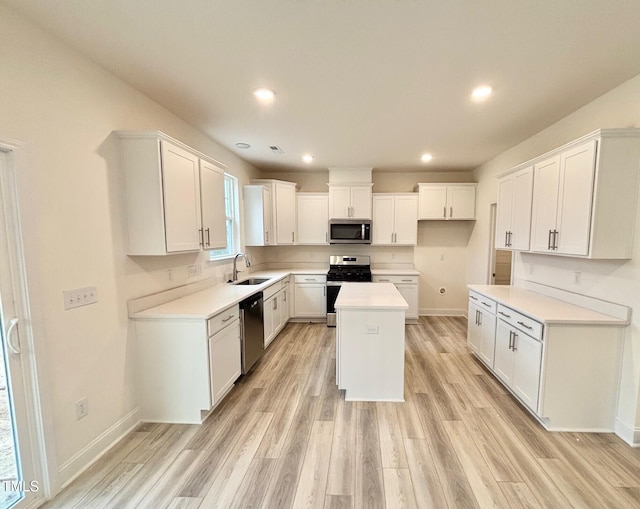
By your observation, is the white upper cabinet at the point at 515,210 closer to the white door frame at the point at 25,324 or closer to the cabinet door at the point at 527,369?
the cabinet door at the point at 527,369

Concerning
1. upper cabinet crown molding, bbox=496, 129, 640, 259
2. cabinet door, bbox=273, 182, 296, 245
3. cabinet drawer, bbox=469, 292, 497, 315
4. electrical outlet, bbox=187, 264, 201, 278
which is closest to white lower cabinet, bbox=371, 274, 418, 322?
cabinet drawer, bbox=469, 292, 497, 315

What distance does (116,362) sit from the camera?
2.07 metres

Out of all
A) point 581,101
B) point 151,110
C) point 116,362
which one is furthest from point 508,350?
point 151,110

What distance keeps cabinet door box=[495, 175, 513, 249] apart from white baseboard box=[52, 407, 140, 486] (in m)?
4.14

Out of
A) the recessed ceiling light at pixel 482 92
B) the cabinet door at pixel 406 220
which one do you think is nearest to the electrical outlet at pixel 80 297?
the recessed ceiling light at pixel 482 92

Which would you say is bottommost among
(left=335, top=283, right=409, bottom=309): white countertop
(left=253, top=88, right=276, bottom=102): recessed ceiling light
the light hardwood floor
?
the light hardwood floor

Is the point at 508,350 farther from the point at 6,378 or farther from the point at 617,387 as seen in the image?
the point at 6,378

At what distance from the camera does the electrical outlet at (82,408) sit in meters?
1.79

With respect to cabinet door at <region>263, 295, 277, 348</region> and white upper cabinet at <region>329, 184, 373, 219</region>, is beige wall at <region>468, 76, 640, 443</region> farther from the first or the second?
cabinet door at <region>263, 295, 277, 348</region>

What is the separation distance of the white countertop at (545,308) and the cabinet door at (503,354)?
0.87 feet

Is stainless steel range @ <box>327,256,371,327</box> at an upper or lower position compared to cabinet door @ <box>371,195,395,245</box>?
lower

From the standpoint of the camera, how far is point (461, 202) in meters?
4.86

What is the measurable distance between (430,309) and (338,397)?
3.33m

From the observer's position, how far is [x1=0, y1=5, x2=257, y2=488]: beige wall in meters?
1.51
